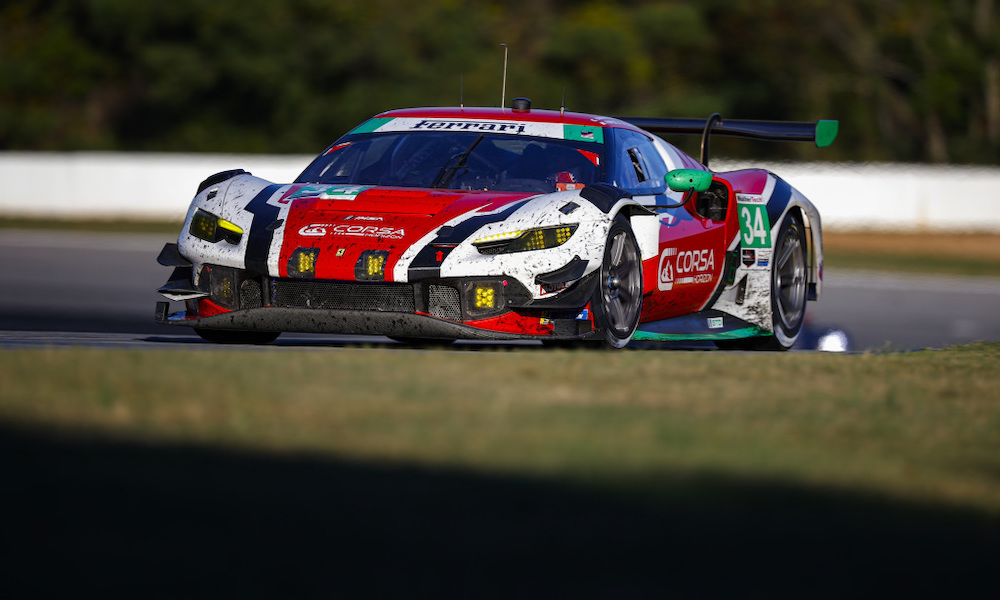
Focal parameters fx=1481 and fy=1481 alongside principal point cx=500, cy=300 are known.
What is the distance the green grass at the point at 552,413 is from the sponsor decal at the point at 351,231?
75cm

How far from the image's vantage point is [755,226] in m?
8.64

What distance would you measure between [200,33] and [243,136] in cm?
313

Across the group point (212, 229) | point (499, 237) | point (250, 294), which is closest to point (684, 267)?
point (499, 237)

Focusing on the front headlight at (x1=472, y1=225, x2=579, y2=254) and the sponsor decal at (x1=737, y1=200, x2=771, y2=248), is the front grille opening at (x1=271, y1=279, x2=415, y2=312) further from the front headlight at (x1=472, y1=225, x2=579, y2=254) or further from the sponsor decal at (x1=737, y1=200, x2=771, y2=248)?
the sponsor decal at (x1=737, y1=200, x2=771, y2=248)

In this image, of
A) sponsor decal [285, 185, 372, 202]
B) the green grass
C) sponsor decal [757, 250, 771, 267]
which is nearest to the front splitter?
the green grass

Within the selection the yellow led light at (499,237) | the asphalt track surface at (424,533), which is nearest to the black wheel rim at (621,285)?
the yellow led light at (499,237)

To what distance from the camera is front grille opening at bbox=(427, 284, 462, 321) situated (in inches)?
258

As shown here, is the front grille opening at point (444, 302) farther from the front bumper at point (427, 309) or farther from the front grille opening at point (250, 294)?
the front grille opening at point (250, 294)

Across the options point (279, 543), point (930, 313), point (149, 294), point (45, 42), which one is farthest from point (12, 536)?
point (45, 42)

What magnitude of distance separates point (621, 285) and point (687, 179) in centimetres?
64

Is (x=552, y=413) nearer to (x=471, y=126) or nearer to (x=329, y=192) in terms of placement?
(x=329, y=192)

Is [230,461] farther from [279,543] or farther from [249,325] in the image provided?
[249,325]

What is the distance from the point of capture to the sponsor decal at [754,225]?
336 inches

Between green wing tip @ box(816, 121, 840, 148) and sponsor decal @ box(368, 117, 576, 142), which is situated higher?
green wing tip @ box(816, 121, 840, 148)
